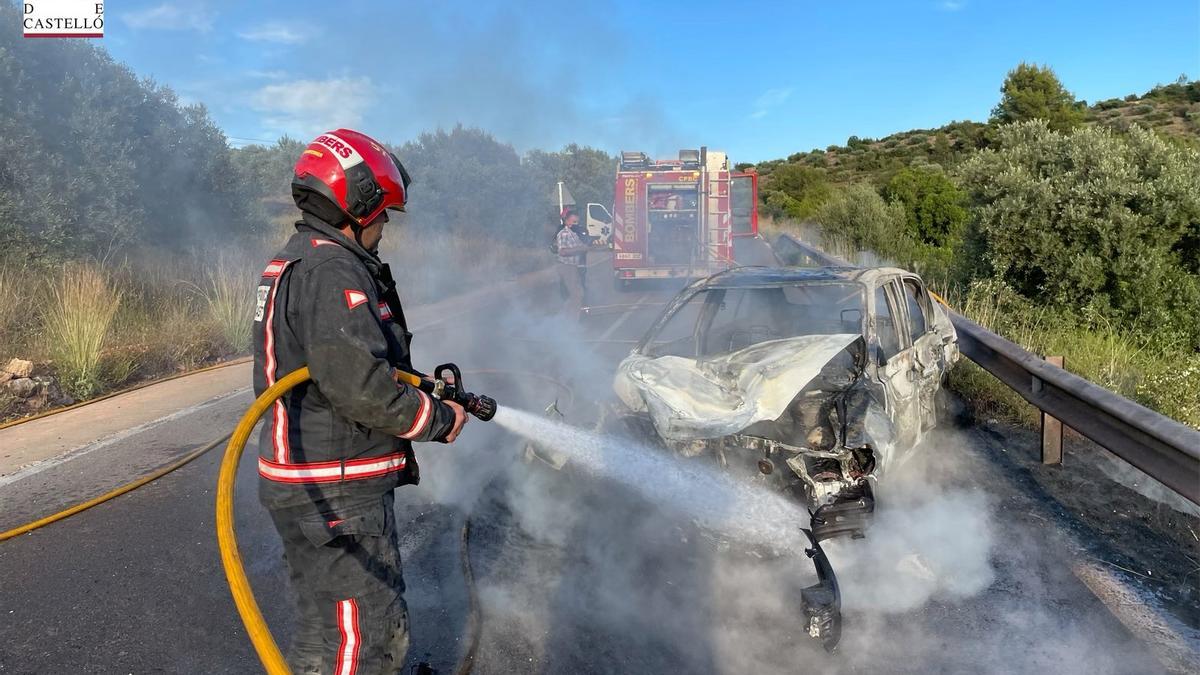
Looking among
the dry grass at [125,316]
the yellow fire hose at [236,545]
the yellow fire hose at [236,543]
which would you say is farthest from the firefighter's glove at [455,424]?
the dry grass at [125,316]

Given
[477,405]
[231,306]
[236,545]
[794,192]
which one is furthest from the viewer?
[794,192]

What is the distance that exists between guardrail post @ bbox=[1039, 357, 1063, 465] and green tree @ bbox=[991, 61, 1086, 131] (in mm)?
34716

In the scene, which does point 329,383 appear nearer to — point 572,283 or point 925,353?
point 925,353

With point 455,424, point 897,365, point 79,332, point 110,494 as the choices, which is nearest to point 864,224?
point 897,365

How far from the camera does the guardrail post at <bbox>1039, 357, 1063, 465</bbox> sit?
4.89 m

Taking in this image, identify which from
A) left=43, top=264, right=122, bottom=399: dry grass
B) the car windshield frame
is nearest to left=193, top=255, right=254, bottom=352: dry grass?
left=43, top=264, right=122, bottom=399: dry grass

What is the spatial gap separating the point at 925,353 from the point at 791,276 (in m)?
1.05

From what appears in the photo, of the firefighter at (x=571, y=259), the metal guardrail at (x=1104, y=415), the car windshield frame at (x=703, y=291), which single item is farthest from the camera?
A: the firefighter at (x=571, y=259)

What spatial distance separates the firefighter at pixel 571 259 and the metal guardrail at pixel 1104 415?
614cm

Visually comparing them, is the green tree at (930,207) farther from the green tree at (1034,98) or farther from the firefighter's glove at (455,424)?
the firefighter's glove at (455,424)

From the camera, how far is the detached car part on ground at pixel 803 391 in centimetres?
352

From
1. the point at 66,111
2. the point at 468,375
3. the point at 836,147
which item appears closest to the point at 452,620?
the point at 468,375

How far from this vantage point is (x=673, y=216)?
1605cm

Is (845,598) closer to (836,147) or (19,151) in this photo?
(19,151)
